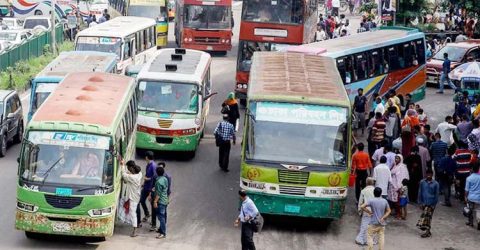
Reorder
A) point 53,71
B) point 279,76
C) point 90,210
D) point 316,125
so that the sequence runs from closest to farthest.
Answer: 1. point 90,210
2. point 316,125
3. point 279,76
4. point 53,71

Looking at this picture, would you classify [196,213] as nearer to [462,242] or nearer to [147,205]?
[147,205]

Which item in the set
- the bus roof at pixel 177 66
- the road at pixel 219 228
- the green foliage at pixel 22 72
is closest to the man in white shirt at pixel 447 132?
the road at pixel 219 228

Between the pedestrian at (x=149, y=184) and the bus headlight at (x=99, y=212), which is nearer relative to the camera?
the bus headlight at (x=99, y=212)

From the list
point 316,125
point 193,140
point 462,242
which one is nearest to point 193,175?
point 193,140

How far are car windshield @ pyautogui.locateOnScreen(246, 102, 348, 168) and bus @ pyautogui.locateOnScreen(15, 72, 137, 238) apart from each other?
2.92m

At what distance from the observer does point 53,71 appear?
2961cm

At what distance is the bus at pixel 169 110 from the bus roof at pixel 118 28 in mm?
9859

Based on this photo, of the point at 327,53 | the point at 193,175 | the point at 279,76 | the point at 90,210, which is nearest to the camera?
the point at 90,210

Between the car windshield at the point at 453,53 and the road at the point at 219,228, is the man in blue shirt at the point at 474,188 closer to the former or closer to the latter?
the road at the point at 219,228

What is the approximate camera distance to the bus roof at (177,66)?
2930 centimetres

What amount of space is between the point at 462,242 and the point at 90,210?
7492 millimetres

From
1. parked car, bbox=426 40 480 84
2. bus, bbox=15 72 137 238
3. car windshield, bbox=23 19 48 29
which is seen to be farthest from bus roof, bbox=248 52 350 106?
car windshield, bbox=23 19 48 29

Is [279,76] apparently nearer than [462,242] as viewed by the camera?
No

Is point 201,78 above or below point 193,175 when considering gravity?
above
